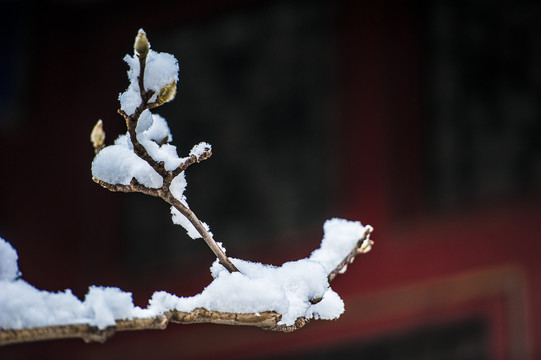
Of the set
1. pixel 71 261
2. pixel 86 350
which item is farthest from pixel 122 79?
pixel 86 350

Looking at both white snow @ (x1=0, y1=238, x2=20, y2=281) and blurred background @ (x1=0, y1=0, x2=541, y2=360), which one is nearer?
white snow @ (x1=0, y1=238, x2=20, y2=281)

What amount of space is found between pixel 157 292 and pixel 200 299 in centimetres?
3

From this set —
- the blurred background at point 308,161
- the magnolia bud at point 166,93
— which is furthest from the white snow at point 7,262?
the blurred background at point 308,161

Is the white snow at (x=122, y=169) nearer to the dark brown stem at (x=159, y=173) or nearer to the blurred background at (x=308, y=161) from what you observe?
the dark brown stem at (x=159, y=173)

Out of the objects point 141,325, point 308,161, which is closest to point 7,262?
point 141,325

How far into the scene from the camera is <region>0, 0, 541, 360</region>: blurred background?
184 cm

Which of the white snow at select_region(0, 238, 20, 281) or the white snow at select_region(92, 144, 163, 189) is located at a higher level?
the white snow at select_region(92, 144, 163, 189)

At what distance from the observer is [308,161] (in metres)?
2.11

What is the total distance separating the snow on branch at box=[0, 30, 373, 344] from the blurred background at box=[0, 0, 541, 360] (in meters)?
1.48

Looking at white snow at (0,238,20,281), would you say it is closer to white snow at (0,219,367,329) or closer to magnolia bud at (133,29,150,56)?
white snow at (0,219,367,329)

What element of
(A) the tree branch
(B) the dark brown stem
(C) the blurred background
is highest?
(C) the blurred background

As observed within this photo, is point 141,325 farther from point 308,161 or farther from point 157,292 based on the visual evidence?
point 308,161

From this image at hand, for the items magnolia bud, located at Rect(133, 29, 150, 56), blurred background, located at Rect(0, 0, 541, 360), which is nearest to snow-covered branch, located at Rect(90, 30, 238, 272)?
magnolia bud, located at Rect(133, 29, 150, 56)

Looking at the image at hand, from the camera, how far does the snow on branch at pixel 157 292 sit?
1.17 feet
